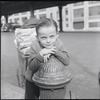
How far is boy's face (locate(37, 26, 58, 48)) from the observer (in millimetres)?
1823

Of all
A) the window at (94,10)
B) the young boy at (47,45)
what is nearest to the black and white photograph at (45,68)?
the young boy at (47,45)

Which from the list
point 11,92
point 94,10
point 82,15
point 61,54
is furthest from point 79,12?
point 61,54

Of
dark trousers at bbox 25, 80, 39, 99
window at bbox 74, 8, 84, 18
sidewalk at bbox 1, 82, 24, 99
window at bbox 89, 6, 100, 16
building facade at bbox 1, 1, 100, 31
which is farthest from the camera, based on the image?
window at bbox 74, 8, 84, 18

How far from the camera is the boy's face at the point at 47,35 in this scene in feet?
5.98

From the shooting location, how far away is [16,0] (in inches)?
870

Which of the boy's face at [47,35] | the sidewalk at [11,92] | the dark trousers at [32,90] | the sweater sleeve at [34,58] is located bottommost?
the sidewalk at [11,92]

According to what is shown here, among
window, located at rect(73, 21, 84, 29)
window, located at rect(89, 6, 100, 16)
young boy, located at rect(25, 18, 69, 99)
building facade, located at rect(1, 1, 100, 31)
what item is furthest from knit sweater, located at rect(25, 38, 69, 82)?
window, located at rect(73, 21, 84, 29)

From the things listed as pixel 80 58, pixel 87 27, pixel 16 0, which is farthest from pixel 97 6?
pixel 80 58

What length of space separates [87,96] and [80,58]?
135 inches

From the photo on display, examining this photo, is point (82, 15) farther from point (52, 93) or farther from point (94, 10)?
point (52, 93)

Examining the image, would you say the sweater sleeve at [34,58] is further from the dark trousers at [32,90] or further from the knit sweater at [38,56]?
the dark trousers at [32,90]

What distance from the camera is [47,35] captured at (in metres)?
1.83

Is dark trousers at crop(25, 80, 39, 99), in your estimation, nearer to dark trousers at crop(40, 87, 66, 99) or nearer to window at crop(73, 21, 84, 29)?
dark trousers at crop(40, 87, 66, 99)

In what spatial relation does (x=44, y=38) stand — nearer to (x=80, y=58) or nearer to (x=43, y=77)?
(x=43, y=77)
